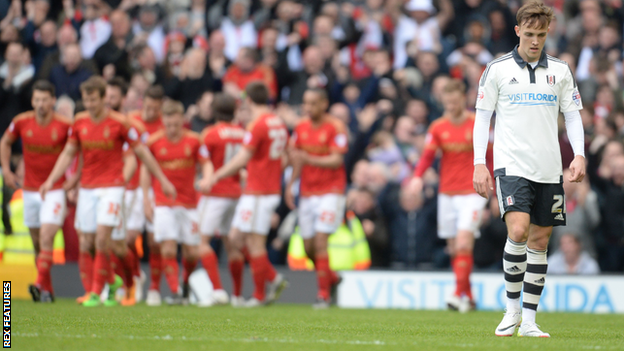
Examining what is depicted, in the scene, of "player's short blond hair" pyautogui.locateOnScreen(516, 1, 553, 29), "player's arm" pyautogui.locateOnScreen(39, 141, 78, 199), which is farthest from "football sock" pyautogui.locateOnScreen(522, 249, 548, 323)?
"player's arm" pyautogui.locateOnScreen(39, 141, 78, 199)

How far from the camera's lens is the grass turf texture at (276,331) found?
18.1 feet

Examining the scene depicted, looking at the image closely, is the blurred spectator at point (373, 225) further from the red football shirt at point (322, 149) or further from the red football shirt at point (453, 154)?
the red football shirt at point (453, 154)

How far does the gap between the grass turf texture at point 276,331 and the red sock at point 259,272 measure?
1.31m

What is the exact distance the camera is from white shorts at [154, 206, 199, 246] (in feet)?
35.4

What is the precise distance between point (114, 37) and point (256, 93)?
22.8 feet

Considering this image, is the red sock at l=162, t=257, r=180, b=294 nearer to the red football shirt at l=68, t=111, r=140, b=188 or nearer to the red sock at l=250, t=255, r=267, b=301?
the red sock at l=250, t=255, r=267, b=301

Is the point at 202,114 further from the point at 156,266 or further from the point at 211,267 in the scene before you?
the point at 211,267

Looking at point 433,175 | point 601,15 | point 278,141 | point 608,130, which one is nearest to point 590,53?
point 601,15

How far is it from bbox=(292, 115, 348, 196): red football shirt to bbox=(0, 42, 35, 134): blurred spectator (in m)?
6.58

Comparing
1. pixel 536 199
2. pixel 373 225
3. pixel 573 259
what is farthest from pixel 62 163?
pixel 573 259

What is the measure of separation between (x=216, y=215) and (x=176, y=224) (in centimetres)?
55

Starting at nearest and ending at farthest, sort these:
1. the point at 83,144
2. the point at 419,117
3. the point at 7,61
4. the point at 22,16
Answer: the point at 83,144 < the point at 419,117 < the point at 7,61 < the point at 22,16

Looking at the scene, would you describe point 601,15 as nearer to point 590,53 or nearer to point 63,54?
point 590,53

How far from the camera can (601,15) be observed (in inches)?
630
